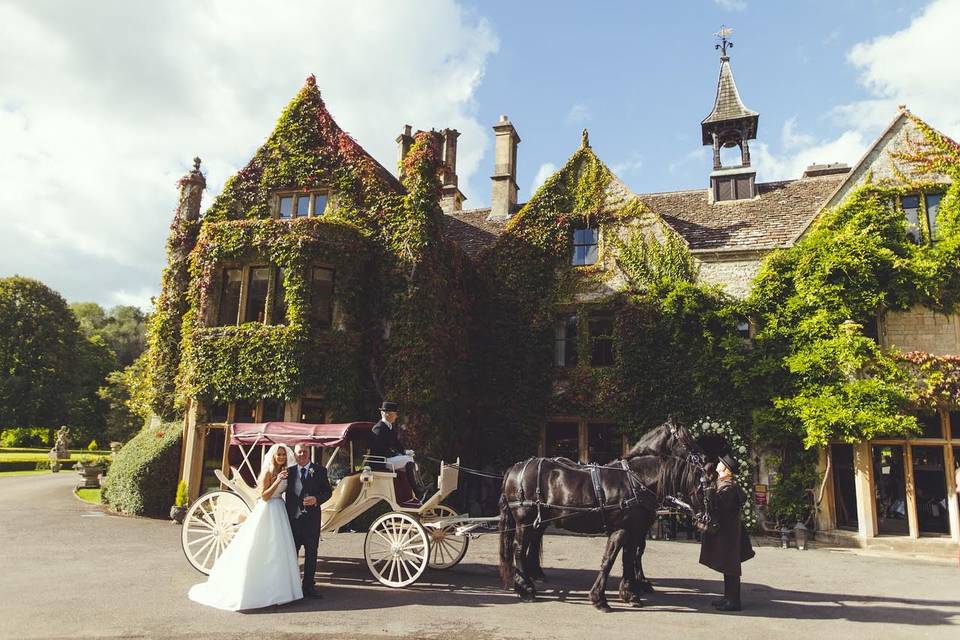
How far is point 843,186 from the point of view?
16.8 m

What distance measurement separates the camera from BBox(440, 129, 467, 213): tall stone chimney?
90.0 ft

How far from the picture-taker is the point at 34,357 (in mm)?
48750

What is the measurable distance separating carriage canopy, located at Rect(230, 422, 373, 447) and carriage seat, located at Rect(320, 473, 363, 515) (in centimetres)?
59

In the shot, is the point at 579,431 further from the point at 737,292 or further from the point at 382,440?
the point at 382,440

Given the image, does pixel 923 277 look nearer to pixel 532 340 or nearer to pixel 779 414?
pixel 779 414

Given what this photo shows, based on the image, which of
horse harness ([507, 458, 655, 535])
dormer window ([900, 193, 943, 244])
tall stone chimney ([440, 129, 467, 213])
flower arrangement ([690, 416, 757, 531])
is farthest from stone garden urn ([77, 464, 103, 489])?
dormer window ([900, 193, 943, 244])

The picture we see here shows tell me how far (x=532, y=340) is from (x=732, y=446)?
6.34 m

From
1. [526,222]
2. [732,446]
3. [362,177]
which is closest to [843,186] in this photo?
[732,446]

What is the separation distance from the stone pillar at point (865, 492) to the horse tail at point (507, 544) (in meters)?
10.8

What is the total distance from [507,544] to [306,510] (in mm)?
2937

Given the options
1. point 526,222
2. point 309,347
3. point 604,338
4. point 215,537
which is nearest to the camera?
point 215,537

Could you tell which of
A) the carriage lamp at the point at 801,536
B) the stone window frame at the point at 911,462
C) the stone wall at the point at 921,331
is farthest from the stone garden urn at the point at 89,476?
the stone wall at the point at 921,331

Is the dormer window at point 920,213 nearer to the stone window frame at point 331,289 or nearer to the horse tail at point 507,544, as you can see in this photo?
the horse tail at point 507,544

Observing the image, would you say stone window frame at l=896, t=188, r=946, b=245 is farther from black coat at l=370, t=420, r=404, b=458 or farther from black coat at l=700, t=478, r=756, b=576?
black coat at l=370, t=420, r=404, b=458
